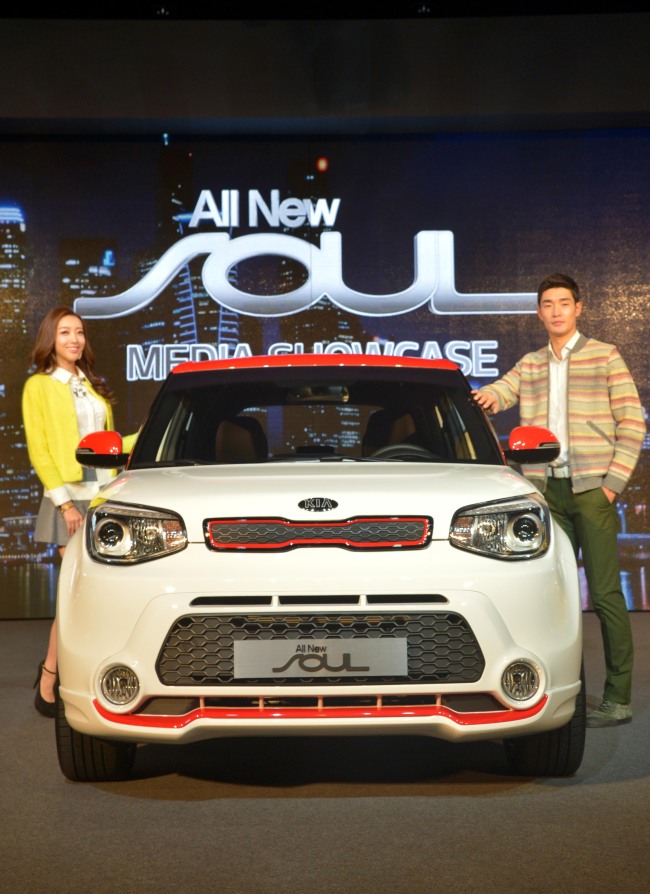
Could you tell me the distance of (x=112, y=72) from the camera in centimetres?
838

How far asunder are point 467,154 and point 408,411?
5.00 m

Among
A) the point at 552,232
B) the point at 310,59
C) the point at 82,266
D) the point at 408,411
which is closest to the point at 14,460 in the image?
the point at 82,266

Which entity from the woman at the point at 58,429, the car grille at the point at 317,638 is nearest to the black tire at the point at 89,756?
the car grille at the point at 317,638

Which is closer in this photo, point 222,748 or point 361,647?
point 361,647

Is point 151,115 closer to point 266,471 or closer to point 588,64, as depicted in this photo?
point 588,64

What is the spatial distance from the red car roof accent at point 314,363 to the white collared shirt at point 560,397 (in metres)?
0.74

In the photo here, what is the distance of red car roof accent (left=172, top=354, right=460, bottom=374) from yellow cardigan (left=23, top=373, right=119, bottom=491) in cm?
90

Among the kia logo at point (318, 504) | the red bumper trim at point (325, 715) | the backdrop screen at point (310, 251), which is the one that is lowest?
the red bumper trim at point (325, 715)

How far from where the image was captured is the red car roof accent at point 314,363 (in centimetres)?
448

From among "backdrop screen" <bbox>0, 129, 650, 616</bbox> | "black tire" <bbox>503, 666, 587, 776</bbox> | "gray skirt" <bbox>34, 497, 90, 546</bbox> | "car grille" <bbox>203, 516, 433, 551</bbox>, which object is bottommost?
"black tire" <bbox>503, 666, 587, 776</bbox>

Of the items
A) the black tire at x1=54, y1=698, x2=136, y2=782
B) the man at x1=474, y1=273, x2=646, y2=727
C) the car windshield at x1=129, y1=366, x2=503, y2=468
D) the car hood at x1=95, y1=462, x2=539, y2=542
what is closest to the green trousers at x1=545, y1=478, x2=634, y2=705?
the man at x1=474, y1=273, x2=646, y2=727

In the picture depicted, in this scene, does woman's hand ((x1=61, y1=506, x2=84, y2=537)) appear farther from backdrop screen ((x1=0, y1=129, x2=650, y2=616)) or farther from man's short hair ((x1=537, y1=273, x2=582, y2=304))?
backdrop screen ((x1=0, y1=129, x2=650, y2=616))

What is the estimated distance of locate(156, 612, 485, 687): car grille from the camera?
3.24 meters

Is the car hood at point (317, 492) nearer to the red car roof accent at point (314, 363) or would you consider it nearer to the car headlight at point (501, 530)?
the car headlight at point (501, 530)
